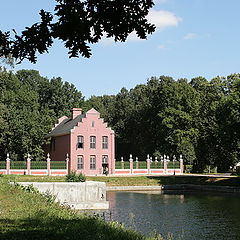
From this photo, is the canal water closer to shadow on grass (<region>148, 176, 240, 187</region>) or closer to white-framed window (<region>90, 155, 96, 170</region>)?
shadow on grass (<region>148, 176, 240, 187</region>)

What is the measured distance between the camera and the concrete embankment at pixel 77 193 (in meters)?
23.2

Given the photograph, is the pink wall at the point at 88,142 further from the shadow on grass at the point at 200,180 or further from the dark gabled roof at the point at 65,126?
the shadow on grass at the point at 200,180

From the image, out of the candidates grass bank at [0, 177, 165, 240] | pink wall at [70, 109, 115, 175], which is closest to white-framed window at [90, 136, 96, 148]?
pink wall at [70, 109, 115, 175]

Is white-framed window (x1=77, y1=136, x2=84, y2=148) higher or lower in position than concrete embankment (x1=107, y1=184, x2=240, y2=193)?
higher

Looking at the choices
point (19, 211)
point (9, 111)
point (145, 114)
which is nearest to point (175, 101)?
point (145, 114)

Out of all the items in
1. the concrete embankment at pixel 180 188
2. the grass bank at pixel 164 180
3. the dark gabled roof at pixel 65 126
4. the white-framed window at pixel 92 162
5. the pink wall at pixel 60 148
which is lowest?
the concrete embankment at pixel 180 188

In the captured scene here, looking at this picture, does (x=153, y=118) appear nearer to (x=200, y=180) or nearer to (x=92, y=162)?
(x=92, y=162)

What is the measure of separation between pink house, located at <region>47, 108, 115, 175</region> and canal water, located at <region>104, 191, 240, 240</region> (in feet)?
77.0

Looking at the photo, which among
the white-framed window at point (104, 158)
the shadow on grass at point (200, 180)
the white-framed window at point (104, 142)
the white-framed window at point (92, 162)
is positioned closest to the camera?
the shadow on grass at point (200, 180)

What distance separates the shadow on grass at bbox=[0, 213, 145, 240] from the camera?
31.5ft

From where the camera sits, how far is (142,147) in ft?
228

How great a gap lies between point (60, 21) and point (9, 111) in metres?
49.1

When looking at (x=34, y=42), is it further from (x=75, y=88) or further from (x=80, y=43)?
(x=75, y=88)

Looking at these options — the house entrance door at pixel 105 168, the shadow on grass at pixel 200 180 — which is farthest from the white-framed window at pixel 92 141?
the shadow on grass at pixel 200 180
